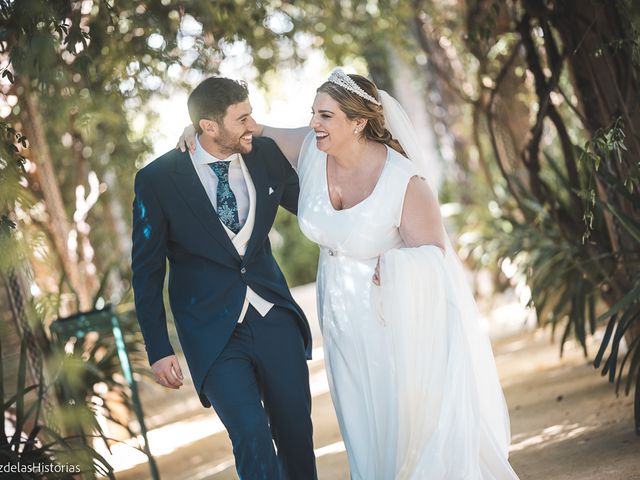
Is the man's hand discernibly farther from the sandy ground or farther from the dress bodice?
the sandy ground

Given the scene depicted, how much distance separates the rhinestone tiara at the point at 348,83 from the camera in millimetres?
4324

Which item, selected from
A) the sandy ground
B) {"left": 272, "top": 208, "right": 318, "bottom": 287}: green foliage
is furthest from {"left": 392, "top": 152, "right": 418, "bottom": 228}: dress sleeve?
{"left": 272, "top": 208, "right": 318, "bottom": 287}: green foliage

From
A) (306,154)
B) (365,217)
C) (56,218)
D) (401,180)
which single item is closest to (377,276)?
(365,217)

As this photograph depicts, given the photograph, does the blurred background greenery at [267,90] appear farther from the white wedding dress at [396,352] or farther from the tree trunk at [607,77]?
the white wedding dress at [396,352]

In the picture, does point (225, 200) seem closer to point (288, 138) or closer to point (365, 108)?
point (288, 138)

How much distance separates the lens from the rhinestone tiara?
170 inches

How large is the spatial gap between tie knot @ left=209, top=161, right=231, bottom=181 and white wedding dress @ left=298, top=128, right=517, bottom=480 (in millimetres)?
401

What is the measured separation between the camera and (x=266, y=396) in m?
4.13

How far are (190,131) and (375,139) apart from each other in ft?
2.72

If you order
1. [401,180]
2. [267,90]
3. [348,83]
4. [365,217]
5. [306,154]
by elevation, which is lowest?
[365,217]

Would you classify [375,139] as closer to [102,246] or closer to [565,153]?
[565,153]

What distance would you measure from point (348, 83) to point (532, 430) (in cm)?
258

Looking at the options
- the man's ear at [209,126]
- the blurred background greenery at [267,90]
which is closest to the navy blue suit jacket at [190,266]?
the man's ear at [209,126]

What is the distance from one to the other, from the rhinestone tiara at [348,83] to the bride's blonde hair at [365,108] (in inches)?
0.5
